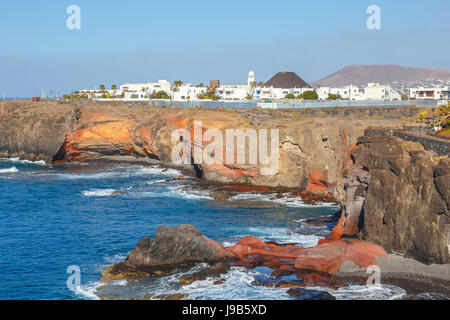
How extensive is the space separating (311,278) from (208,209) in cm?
2126

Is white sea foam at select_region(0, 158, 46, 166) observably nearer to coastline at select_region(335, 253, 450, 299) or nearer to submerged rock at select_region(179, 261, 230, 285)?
submerged rock at select_region(179, 261, 230, 285)

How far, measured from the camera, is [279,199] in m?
55.9

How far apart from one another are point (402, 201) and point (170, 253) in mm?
15406

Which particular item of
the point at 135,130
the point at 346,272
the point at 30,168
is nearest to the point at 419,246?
the point at 346,272

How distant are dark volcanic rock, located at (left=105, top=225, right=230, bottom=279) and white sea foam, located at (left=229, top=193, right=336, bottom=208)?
19.1 metres

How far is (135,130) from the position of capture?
83875 mm

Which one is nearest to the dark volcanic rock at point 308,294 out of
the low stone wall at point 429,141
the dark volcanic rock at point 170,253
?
the dark volcanic rock at point 170,253

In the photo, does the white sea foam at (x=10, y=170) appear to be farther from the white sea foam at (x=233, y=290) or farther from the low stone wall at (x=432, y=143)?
the low stone wall at (x=432, y=143)

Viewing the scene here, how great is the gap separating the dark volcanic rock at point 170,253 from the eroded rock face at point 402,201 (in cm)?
1039

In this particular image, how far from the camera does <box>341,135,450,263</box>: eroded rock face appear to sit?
104ft

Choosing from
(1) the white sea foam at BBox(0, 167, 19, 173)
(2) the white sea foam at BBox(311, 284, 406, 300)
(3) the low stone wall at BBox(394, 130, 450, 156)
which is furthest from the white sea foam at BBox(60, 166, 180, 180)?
(2) the white sea foam at BBox(311, 284, 406, 300)

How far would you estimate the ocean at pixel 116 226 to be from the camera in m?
30.6

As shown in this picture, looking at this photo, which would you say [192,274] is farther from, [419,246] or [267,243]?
[419,246]
